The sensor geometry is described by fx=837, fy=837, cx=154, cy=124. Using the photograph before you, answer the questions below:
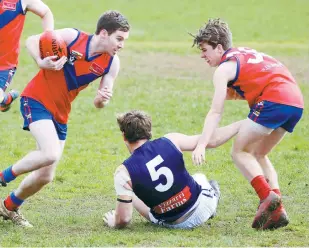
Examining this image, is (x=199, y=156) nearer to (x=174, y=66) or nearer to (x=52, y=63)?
(x=52, y=63)

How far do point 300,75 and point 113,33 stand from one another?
11.0 meters

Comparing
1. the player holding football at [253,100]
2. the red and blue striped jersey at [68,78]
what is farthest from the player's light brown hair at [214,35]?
the red and blue striped jersey at [68,78]

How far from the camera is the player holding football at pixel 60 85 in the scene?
24.6ft

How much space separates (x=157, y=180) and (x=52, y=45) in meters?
1.55

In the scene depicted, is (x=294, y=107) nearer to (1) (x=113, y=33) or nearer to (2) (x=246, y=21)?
(1) (x=113, y=33)

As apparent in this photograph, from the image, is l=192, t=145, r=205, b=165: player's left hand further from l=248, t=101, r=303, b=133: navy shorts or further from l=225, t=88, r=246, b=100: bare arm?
l=225, t=88, r=246, b=100: bare arm

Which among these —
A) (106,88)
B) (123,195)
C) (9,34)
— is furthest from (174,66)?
(123,195)

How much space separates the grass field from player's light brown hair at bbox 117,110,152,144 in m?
0.83

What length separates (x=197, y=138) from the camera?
23.8 ft

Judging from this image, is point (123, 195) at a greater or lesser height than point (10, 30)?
lesser

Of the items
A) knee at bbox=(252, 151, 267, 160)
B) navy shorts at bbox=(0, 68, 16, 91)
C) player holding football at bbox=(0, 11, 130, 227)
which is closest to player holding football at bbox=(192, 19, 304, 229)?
knee at bbox=(252, 151, 267, 160)

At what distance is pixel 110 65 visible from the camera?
7715 millimetres

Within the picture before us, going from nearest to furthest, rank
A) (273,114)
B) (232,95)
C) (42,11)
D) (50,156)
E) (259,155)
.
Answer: (273,114) < (50,156) < (232,95) < (259,155) < (42,11)

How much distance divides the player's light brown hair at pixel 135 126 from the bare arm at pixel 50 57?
0.74 m
